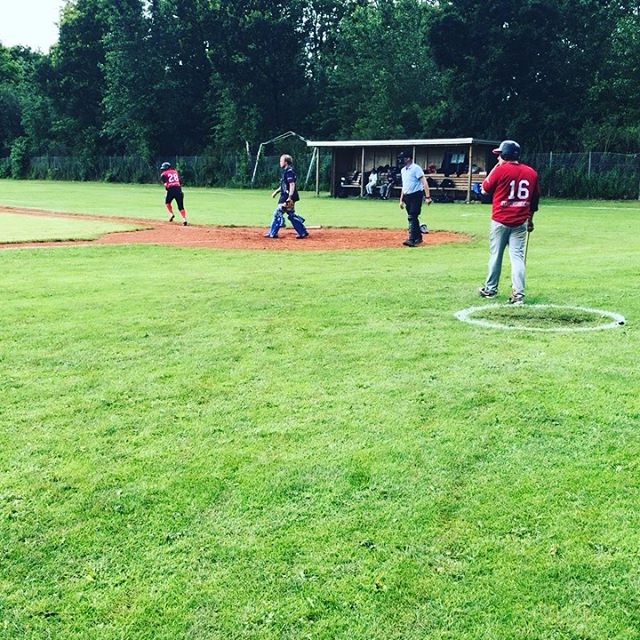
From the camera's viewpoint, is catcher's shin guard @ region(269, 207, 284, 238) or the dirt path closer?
the dirt path

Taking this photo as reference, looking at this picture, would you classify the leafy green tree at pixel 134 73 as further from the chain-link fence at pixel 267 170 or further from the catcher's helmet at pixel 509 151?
the catcher's helmet at pixel 509 151

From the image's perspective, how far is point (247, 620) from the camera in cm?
318

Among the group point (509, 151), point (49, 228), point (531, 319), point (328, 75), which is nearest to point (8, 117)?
point (328, 75)

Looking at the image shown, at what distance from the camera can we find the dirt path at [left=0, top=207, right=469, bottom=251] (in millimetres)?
16516

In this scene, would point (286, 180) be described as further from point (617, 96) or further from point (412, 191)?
point (617, 96)

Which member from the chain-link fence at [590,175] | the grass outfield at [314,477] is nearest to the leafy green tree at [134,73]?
the chain-link fence at [590,175]

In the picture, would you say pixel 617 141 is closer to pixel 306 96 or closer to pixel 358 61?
pixel 358 61

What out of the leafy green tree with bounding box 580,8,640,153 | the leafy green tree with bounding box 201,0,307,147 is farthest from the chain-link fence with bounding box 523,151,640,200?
the leafy green tree with bounding box 201,0,307,147

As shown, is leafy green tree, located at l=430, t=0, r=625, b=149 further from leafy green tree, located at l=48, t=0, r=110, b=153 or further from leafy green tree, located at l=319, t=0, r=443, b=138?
leafy green tree, located at l=48, t=0, r=110, b=153

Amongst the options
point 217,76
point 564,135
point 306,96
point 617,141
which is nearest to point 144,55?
point 217,76

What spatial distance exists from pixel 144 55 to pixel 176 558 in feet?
224

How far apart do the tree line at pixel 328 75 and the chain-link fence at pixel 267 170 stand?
177 centimetres

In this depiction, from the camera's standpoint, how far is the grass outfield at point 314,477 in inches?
128

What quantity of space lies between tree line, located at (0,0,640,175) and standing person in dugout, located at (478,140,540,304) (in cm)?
Answer: 3325
